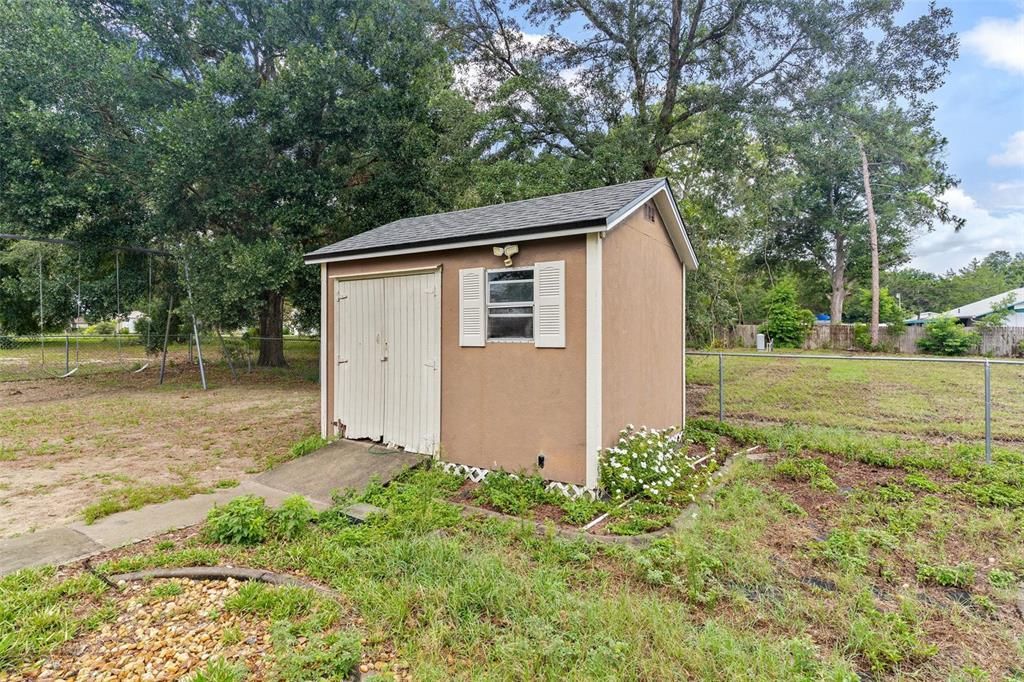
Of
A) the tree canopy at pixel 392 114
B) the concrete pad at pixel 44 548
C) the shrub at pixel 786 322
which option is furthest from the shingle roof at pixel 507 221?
the shrub at pixel 786 322

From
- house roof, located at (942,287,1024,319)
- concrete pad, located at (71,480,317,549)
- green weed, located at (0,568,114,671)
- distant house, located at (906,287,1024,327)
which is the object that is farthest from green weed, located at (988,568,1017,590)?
house roof, located at (942,287,1024,319)

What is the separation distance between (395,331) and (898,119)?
A: 12.9 metres

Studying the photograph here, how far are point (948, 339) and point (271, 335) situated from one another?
22330mm

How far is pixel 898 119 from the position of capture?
1133cm

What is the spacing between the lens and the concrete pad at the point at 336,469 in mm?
4613

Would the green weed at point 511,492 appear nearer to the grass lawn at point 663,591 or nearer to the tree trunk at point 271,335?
the grass lawn at point 663,591

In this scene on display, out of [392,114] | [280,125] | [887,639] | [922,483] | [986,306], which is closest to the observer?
[887,639]

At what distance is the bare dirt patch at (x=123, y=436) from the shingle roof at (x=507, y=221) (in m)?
2.77

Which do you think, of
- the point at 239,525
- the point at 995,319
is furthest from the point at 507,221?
the point at 995,319

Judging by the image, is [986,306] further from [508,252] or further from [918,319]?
[508,252]

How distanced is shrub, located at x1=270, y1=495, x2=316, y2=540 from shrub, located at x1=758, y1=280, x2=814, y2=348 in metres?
22.5

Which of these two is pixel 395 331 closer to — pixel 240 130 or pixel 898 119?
pixel 240 130

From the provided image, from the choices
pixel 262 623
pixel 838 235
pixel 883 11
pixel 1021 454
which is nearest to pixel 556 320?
pixel 262 623

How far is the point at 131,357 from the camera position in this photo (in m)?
15.9
